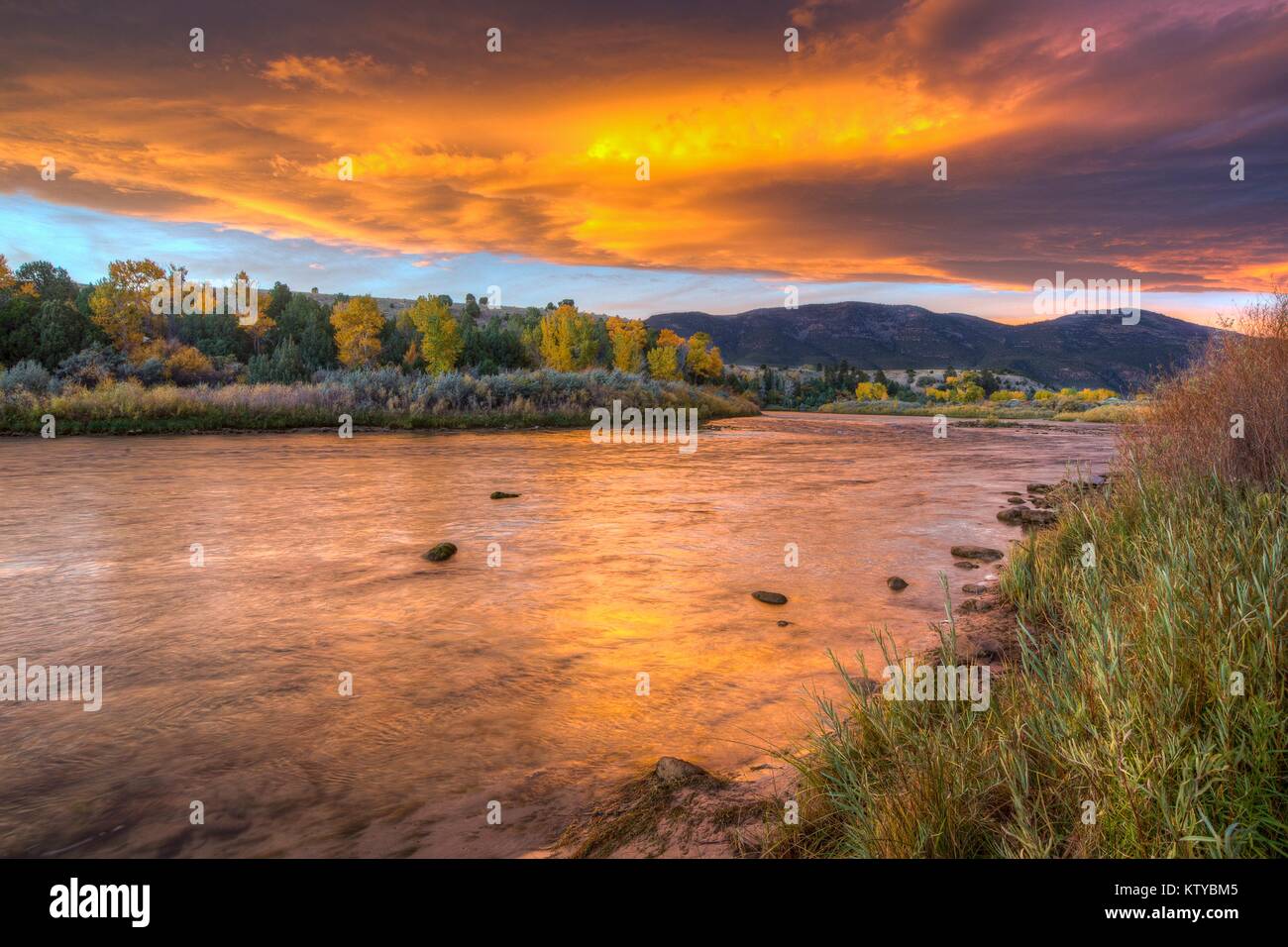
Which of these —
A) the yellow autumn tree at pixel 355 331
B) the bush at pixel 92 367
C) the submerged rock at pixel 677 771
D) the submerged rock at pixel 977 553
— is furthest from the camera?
the yellow autumn tree at pixel 355 331

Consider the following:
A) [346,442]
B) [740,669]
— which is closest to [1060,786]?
[740,669]

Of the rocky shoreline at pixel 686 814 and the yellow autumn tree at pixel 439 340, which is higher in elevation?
the yellow autumn tree at pixel 439 340

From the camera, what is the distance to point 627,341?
269ft

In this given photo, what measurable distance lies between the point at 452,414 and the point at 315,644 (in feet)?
101

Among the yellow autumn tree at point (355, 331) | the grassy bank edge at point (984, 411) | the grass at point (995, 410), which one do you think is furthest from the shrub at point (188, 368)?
the grass at point (995, 410)

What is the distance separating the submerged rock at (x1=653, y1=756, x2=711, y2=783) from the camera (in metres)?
3.83

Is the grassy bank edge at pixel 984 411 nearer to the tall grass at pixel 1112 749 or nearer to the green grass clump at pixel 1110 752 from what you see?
the tall grass at pixel 1112 749

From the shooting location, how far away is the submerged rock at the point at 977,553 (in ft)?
30.7

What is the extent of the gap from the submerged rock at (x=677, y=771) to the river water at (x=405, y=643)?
0.26 metres

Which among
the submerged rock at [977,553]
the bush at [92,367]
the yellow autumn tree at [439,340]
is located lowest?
the submerged rock at [977,553]

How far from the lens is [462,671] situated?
5551mm

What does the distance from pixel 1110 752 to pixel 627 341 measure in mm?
81028

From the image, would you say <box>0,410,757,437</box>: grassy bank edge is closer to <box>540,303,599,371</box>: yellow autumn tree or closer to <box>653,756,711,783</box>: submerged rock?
<box>540,303,599,371</box>: yellow autumn tree
